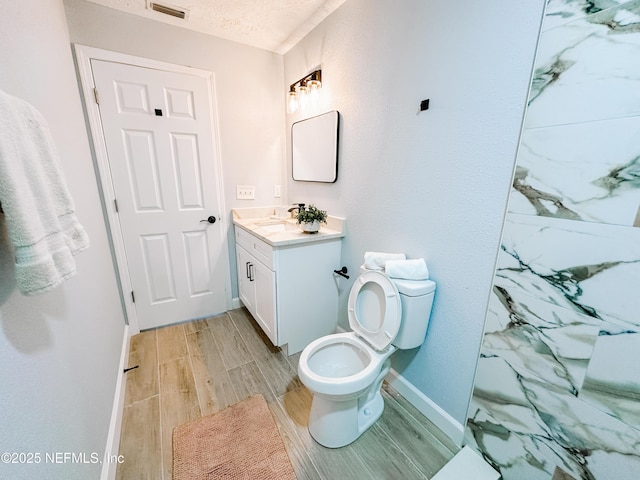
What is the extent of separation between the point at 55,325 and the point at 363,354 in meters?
1.25

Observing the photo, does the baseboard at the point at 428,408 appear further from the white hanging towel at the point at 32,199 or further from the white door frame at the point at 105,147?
the white door frame at the point at 105,147

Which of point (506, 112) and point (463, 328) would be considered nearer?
point (506, 112)

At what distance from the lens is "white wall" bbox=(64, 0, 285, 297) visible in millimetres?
1627

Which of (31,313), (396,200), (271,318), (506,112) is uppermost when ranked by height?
(506,112)

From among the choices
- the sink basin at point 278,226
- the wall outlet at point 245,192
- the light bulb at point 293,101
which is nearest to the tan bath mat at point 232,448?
the sink basin at point 278,226

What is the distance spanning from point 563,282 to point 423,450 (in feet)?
3.28

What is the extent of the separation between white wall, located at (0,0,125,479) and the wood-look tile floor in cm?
23

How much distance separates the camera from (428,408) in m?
1.36

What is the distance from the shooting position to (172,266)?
2.11 meters

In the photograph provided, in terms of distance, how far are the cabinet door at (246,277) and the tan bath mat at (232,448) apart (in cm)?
81

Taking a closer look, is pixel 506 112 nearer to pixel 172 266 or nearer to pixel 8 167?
pixel 8 167

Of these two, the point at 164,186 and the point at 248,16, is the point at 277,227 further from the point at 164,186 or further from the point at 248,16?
the point at 248,16

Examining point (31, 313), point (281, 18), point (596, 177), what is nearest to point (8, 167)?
point (31, 313)

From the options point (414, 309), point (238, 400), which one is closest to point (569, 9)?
point (414, 309)
